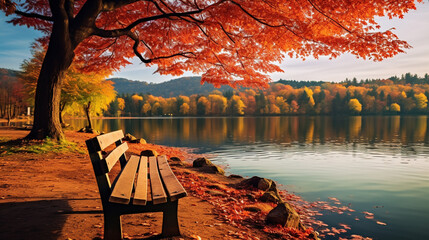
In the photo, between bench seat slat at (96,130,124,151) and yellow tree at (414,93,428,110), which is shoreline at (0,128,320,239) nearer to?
bench seat slat at (96,130,124,151)

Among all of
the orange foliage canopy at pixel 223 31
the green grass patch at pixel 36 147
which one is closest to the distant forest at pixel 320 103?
the orange foliage canopy at pixel 223 31

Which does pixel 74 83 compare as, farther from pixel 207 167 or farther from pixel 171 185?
pixel 171 185

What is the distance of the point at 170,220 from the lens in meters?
3.73

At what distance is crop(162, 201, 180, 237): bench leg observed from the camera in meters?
3.64

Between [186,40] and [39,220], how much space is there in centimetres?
1138

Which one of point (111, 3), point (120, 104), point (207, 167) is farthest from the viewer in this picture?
point (120, 104)

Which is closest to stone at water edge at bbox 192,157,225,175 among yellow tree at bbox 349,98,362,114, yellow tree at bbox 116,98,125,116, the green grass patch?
the green grass patch

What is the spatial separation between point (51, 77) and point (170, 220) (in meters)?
10.1

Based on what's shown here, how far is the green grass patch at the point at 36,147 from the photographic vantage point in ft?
33.6

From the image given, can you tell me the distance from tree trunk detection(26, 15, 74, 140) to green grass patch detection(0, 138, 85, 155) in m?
0.36

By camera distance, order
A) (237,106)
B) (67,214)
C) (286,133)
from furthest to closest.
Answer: (237,106), (286,133), (67,214)

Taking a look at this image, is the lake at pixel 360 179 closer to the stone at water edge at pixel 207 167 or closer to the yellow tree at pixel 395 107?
the stone at water edge at pixel 207 167

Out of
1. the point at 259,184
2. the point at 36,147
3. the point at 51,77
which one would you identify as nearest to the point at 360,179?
the point at 259,184

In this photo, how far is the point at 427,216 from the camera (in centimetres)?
904
